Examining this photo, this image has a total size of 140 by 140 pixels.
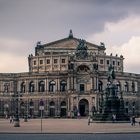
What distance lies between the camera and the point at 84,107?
118m

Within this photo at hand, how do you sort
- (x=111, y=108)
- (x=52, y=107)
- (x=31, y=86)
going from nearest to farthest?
(x=111, y=108) < (x=52, y=107) < (x=31, y=86)

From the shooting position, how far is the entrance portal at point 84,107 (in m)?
117

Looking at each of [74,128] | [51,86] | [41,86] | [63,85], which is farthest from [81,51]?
[74,128]

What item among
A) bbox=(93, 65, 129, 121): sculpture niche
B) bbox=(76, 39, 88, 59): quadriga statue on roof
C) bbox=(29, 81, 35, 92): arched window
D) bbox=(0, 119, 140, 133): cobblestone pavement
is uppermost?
bbox=(76, 39, 88, 59): quadriga statue on roof

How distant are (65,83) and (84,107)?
8640 mm

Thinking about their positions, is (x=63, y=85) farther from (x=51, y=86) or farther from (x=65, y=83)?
(x=51, y=86)

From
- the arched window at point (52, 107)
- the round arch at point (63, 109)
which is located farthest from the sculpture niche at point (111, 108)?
the arched window at point (52, 107)

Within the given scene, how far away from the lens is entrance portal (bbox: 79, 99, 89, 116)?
384 ft

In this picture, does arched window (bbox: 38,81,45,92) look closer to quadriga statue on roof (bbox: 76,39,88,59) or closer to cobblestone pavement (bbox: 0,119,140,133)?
quadriga statue on roof (bbox: 76,39,88,59)

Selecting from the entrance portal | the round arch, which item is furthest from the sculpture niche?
the round arch

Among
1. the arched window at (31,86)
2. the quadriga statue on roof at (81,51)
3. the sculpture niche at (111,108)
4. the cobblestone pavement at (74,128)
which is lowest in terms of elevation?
the cobblestone pavement at (74,128)

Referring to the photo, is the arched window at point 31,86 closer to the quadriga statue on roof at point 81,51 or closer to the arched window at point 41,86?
the arched window at point 41,86

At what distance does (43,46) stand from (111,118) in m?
67.8

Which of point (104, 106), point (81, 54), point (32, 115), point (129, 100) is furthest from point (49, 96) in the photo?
point (104, 106)
